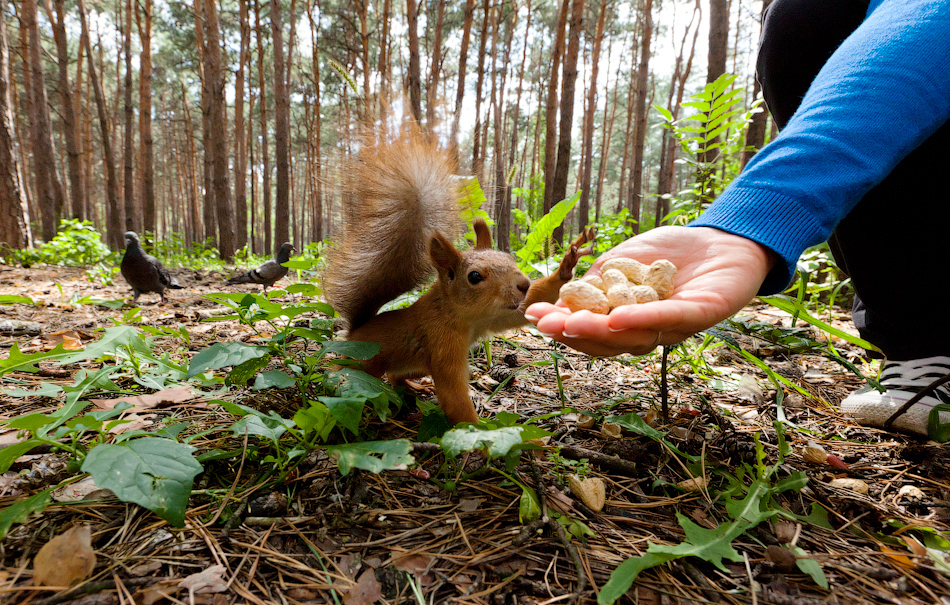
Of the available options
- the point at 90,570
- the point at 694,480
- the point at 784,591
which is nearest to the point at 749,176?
the point at 694,480

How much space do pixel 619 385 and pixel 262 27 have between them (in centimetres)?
1469

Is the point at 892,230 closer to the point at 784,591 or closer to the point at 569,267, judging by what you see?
the point at 569,267

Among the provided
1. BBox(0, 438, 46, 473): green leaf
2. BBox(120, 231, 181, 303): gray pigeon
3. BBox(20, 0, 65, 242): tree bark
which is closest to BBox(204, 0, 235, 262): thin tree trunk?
BBox(20, 0, 65, 242): tree bark

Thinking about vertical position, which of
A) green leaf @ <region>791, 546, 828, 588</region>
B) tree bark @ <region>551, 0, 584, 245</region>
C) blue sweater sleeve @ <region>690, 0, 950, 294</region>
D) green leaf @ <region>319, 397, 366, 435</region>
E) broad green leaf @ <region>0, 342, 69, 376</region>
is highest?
tree bark @ <region>551, 0, 584, 245</region>

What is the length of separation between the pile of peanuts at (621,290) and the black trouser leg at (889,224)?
89 cm

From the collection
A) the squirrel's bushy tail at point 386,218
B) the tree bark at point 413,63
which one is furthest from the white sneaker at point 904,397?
the tree bark at point 413,63

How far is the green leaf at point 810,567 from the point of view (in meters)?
0.79

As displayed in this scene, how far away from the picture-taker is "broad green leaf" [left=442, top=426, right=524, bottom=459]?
85 cm

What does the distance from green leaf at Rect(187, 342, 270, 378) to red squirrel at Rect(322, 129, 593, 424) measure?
51 cm

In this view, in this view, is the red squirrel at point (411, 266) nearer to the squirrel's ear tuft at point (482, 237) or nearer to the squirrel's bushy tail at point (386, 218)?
the squirrel's bushy tail at point (386, 218)

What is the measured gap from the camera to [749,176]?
3.85 ft

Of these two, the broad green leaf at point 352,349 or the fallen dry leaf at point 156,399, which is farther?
the fallen dry leaf at point 156,399

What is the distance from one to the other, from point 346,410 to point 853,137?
1321 mm

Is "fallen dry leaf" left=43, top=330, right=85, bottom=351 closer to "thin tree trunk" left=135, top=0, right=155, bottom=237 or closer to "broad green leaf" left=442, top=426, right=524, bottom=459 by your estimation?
"broad green leaf" left=442, top=426, right=524, bottom=459
